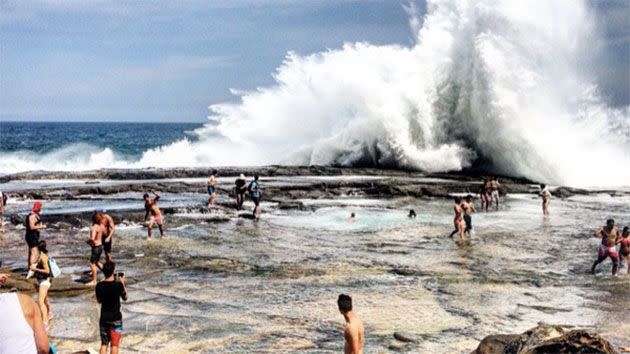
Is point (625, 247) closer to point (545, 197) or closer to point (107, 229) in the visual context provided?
point (545, 197)

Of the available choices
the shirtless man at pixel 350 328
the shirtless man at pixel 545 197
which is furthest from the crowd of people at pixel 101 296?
the shirtless man at pixel 545 197

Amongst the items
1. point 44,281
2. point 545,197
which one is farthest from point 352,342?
point 545,197

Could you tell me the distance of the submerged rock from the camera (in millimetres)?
6215

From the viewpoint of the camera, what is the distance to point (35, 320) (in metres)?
4.17

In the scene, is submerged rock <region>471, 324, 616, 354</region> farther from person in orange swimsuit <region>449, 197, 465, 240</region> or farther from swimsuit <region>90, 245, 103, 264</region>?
person in orange swimsuit <region>449, 197, 465, 240</region>

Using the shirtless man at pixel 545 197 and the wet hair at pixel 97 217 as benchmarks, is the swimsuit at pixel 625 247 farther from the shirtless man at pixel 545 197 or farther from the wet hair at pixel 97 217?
the wet hair at pixel 97 217

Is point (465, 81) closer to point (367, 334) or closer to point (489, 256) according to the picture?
point (489, 256)

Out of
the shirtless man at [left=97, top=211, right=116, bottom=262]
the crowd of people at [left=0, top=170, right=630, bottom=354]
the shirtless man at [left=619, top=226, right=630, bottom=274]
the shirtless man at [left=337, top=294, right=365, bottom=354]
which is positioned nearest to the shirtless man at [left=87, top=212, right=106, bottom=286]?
the crowd of people at [left=0, top=170, right=630, bottom=354]

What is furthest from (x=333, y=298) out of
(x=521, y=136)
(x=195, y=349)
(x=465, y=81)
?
(x=465, y=81)

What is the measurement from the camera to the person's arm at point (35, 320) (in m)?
4.09

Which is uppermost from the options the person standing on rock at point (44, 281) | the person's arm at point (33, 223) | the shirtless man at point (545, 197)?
the shirtless man at point (545, 197)

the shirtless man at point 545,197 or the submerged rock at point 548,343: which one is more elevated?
the shirtless man at point 545,197

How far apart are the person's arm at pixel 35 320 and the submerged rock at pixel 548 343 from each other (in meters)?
4.70

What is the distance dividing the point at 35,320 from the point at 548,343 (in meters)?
4.85
